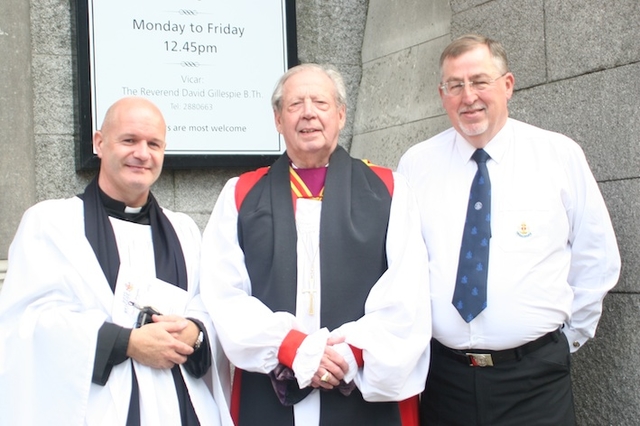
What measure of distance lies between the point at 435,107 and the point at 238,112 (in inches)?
49.9

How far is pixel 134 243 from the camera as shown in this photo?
3.05 metres

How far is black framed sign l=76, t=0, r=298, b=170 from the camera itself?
4.64 m

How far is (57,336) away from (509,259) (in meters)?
1.72

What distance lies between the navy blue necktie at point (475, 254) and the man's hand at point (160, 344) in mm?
1066

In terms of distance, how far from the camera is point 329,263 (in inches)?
119

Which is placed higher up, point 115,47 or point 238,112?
point 115,47

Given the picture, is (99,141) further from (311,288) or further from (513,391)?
(513,391)

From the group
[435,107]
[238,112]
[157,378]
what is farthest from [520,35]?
[157,378]

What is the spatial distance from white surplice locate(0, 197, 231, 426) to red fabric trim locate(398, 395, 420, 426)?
0.90 metres

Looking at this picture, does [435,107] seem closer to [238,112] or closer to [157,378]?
[238,112]

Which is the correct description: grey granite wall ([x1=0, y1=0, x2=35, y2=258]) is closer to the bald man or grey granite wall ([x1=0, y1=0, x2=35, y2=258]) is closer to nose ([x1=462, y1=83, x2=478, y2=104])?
the bald man

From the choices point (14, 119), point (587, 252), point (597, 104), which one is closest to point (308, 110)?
point (587, 252)

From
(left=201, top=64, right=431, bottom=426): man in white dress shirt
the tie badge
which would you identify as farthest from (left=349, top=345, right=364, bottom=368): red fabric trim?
the tie badge

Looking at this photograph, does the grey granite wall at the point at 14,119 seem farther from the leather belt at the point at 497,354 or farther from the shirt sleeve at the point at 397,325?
the leather belt at the point at 497,354
